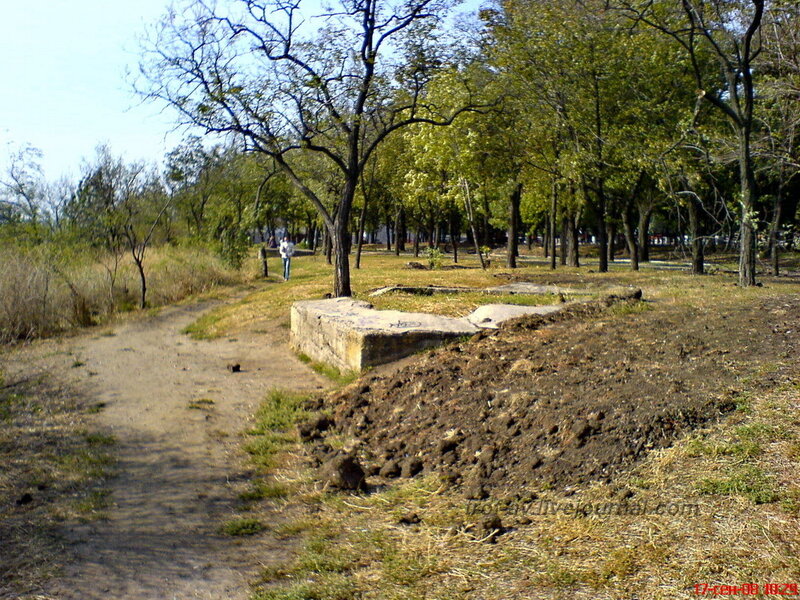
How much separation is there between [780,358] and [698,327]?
1.40 meters

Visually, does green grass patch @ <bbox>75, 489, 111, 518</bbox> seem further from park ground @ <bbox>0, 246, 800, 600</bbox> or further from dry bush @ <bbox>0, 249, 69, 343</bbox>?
dry bush @ <bbox>0, 249, 69, 343</bbox>

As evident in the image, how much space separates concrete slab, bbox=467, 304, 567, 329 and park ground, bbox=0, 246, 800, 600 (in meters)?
0.76

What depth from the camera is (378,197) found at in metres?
38.5

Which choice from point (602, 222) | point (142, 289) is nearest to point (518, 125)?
point (602, 222)

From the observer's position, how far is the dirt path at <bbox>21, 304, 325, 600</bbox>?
4246 millimetres

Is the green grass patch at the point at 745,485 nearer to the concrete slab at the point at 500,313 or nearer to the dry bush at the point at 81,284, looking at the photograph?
the concrete slab at the point at 500,313

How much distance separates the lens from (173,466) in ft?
21.0

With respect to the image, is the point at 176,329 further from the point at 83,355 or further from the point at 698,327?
the point at 698,327

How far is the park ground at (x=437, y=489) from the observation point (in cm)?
357

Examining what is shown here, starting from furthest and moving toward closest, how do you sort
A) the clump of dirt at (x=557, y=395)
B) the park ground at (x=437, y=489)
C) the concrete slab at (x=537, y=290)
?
the concrete slab at (x=537, y=290) < the clump of dirt at (x=557, y=395) < the park ground at (x=437, y=489)

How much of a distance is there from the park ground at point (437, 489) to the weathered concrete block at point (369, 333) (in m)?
0.36

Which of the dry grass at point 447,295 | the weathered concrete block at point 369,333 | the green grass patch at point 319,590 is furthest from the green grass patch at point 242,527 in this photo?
the dry grass at point 447,295

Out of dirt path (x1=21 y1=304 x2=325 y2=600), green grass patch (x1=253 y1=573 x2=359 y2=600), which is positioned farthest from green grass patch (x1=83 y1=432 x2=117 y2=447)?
green grass patch (x1=253 y1=573 x2=359 y2=600)

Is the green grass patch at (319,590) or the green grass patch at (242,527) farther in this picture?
the green grass patch at (242,527)
